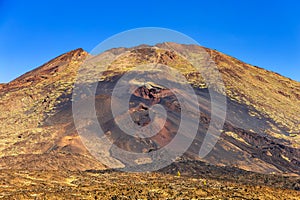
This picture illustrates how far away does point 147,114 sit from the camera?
66.7m

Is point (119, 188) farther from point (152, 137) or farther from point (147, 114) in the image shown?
point (147, 114)

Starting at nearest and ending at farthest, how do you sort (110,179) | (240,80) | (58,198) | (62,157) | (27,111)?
1. (58,198)
2. (110,179)
3. (62,157)
4. (27,111)
5. (240,80)

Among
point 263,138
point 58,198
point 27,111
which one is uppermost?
point 27,111

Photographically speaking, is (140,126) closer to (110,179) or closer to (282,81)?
(110,179)

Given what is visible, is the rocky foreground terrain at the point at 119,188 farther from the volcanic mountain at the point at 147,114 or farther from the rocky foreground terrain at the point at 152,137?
the volcanic mountain at the point at 147,114

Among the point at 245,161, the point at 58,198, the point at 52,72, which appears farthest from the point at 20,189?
the point at 52,72

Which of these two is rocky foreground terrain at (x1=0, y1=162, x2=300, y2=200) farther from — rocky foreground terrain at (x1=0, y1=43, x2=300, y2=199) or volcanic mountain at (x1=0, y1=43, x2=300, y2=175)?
volcanic mountain at (x1=0, y1=43, x2=300, y2=175)

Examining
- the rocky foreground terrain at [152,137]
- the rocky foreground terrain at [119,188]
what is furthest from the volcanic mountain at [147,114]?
the rocky foreground terrain at [119,188]

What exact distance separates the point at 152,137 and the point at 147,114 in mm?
7376

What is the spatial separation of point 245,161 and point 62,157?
27.8 m

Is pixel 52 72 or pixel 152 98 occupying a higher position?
pixel 52 72

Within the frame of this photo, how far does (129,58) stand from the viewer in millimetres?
127812

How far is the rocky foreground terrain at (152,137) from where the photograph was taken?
29.1 meters

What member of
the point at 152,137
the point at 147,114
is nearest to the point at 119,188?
the point at 152,137
